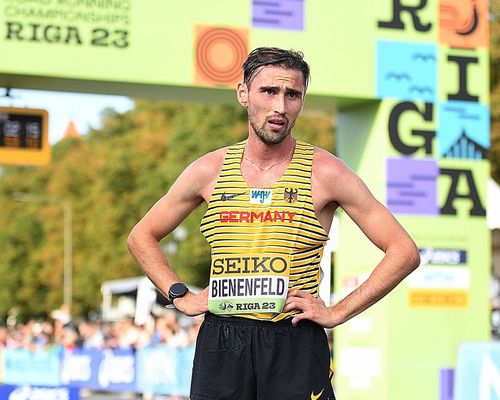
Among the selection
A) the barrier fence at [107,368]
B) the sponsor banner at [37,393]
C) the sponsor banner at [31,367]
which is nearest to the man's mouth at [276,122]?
the sponsor banner at [37,393]

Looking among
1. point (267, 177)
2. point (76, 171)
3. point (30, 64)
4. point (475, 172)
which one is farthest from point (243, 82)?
point (76, 171)

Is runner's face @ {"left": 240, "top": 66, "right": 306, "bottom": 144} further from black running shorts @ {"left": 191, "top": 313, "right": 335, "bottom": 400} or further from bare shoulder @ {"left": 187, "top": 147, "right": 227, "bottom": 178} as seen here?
black running shorts @ {"left": 191, "top": 313, "right": 335, "bottom": 400}

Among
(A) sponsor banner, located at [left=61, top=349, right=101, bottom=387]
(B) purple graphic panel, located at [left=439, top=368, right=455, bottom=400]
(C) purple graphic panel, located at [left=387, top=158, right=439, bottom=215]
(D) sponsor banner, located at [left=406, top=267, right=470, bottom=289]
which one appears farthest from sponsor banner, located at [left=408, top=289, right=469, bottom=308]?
(A) sponsor banner, located at [left=61, top=349, right=101, bottom=387]

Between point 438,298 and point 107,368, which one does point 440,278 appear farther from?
point 107,368

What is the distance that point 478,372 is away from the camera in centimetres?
827

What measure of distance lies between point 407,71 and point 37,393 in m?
4.61

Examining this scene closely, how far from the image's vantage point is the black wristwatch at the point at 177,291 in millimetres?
4074

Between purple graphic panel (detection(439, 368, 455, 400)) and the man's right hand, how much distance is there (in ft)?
24.3

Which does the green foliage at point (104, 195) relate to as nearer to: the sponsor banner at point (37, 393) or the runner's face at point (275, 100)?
the sponsor banner at point (37, 393)

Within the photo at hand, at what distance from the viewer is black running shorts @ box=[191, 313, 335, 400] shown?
3.84m

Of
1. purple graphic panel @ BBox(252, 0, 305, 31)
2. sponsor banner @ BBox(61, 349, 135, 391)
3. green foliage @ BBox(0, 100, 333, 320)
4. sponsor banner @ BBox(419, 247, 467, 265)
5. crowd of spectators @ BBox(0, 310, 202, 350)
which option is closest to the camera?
purple graphic panel @ BBox(252, 0, 305, 31)

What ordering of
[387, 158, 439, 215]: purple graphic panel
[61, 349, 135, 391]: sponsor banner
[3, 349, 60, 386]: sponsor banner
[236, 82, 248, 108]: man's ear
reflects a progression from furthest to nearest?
[3, 349, 60, 386]: sponsor banner → [61, 349, 135, 391]: sponsor banner → [387, 158, 439, 215]: purple graphic panel → [236, 82, 248, 108]: man's ear

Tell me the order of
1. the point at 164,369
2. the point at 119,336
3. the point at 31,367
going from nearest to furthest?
the point at 164,369, the point at 31,367, the point at 119,336

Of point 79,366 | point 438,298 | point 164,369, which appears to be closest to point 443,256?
point 438,298
